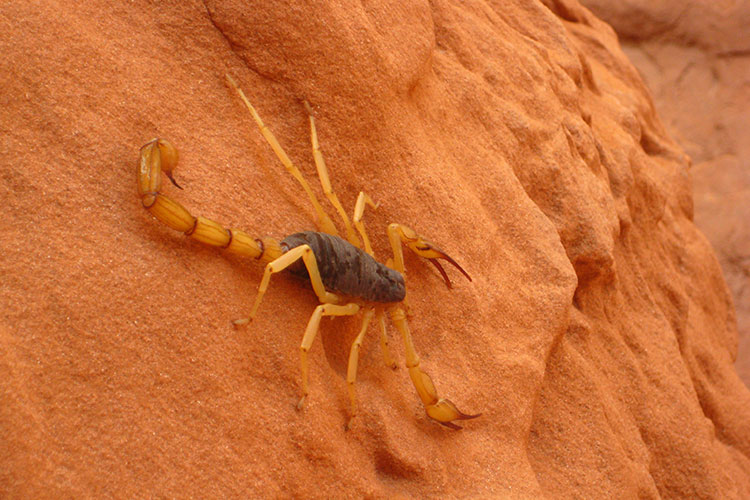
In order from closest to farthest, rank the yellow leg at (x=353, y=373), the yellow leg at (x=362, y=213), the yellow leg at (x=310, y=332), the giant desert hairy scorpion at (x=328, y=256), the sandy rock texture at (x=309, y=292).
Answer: the sandy rock texture at (x=309, y=292) → the giant desert hairy scorpion at (x=328, y=256) → the yellow leg at (x=310, y=332) → the yellow leg at (x=353, y=373) → the yellow leg at (x=362, y=213)

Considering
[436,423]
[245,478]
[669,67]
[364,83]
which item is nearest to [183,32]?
[364,83]

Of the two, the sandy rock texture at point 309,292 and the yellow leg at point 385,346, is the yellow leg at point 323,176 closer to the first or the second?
the sandy rock texture at point 309,292

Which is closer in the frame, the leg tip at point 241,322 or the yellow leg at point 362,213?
the leg tip at point 241,322

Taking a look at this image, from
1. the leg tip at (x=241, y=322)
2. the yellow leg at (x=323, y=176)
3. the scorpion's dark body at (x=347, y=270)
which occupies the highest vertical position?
the yellow leg at (x=323, y=176)

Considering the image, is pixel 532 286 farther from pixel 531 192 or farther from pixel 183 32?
pixel 183 32

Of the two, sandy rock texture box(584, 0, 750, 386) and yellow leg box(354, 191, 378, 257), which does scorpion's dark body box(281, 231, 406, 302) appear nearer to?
yellow leg box(354, 191, 378, 257)

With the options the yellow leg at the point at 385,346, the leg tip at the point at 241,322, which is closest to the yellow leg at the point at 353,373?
the yellow leg at the point at 385,346

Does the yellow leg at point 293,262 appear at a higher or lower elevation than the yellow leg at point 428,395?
higher
